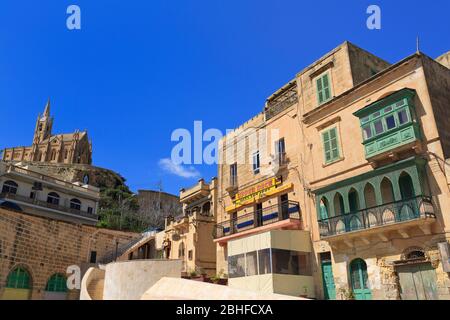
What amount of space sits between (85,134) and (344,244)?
91.9 m

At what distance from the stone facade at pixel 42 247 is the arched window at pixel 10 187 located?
11.2m

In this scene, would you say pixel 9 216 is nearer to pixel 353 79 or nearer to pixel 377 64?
pixel 353 79

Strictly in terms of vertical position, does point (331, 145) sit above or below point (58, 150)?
below

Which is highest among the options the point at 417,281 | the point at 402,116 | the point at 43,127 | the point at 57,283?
the point at 43,127

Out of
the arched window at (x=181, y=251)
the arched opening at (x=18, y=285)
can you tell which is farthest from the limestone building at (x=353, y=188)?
the arched opening at (x=18, y=285)

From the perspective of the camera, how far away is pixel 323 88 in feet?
63.6

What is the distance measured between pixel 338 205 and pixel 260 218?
6057 millimetres

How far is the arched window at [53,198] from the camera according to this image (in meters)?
38.6

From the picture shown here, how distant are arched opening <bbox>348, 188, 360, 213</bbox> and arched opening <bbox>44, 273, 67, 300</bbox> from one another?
22338 mm

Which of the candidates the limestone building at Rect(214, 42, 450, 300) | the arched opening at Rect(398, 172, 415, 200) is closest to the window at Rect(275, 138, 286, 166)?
the limestone building at Rect(214, 42, 450, 300)

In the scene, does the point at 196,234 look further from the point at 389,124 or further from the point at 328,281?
the point at 389,124

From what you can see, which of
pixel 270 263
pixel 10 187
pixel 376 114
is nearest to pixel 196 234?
pixel 270 263

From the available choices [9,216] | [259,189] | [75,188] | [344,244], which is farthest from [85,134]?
[344,244]

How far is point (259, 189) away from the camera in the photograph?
22062 millimetres
